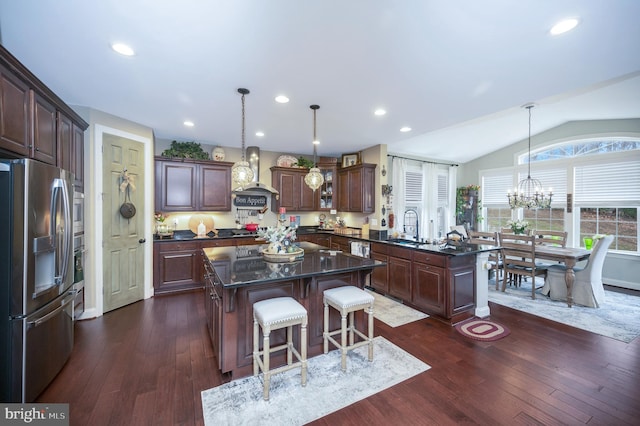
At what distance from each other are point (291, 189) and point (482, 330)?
4171mm

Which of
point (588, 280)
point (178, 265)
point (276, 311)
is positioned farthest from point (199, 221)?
point (588, 280)

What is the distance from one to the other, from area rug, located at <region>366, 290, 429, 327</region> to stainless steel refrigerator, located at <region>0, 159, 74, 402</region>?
129 inches

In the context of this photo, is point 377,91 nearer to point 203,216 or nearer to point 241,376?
point 241,376

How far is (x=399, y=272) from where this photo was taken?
159 inches

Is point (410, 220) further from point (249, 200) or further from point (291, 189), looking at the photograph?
point (249, 200)

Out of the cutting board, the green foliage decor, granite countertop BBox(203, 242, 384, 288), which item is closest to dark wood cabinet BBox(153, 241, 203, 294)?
the cutting board

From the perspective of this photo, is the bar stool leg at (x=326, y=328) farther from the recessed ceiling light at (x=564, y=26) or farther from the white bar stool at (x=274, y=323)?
the recessed ceiling light at (x=564, y=26)

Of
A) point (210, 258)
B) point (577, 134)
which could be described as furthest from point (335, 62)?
point (577, 134)

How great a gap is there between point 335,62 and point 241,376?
9.38 feet

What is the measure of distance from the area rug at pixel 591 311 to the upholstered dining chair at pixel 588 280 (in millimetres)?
114

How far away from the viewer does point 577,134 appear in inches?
215

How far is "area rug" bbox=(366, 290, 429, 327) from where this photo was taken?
3.40 metres

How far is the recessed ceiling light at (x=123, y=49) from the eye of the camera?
2.06 metres

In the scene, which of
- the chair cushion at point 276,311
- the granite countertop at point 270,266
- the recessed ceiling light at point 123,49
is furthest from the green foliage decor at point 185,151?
the chair cushion at point 276,311
